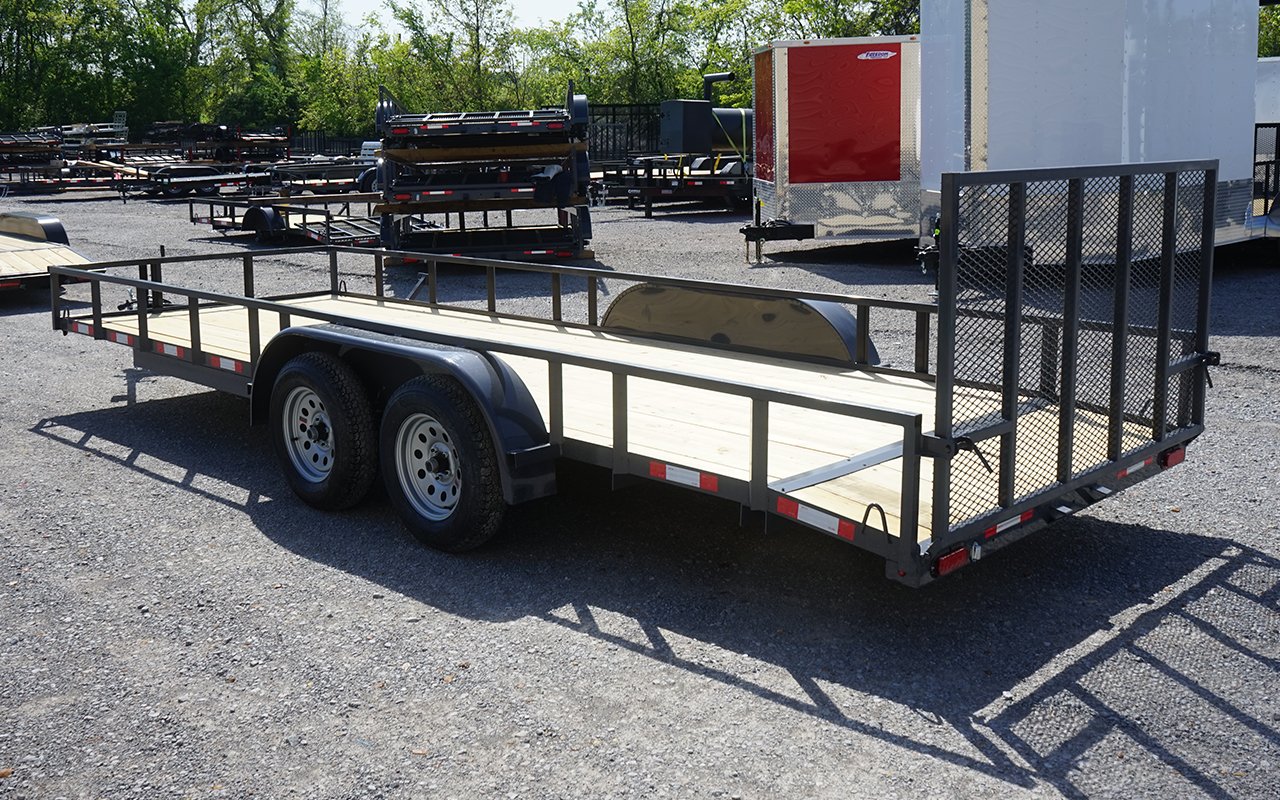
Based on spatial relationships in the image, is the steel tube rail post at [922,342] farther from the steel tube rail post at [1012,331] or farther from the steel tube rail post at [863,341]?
the steel tube rail post at [1012,331]

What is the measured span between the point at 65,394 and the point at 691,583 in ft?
18.5

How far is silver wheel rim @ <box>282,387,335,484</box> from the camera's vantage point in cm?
615

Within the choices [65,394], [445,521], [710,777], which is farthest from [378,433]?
[65,394]

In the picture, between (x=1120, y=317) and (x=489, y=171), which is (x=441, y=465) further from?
(x=489, y=171)

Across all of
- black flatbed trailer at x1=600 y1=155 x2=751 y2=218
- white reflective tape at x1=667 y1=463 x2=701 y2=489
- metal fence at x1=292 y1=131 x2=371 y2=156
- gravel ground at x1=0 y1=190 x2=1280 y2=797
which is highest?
metal fence at x1=292 y1=131 x2=371 y2=156

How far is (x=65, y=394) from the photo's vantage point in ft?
29.3

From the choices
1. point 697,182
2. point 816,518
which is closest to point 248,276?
point 816,518

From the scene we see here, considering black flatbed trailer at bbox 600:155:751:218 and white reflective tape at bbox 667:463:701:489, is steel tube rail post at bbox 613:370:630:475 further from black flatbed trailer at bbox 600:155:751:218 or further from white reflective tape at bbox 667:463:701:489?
black flatbed trailer at bbox 600:155:751:218

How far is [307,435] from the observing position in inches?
246

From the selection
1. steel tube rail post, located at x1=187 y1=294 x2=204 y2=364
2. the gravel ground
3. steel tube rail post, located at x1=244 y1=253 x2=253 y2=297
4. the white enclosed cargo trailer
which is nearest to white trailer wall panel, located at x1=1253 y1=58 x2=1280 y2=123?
the white enclosed cargo trailer

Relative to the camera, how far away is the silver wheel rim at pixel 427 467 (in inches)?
216

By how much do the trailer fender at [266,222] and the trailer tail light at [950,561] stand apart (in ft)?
55.2

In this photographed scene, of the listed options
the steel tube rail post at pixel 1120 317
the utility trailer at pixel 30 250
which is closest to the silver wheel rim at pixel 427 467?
the steel tube rail post at pixel 1120 317

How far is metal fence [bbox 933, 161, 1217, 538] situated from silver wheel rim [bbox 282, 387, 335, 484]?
305 centimetres
